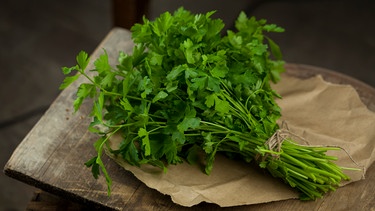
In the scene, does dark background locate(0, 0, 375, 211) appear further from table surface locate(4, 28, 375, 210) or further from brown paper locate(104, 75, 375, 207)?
brown paper locate(104, 75, 375, 207)

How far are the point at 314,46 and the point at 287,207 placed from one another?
67.4 inches

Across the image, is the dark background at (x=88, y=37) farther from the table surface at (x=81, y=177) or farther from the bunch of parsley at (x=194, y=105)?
the bunch of parsley at (x=194, y=105)

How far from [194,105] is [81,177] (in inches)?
13.0

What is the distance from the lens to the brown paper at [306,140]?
145cm

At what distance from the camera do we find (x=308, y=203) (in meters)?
1.47

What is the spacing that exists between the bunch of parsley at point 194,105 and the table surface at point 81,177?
0.14 feet

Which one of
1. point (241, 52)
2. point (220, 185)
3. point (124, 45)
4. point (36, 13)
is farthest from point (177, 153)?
point (36, 13)

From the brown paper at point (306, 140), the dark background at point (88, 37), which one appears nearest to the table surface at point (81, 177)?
the brown paper at point (306, 140)

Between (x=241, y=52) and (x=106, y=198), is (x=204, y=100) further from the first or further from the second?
(x=106, y=198)

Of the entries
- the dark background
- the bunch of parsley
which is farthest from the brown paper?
the dark background

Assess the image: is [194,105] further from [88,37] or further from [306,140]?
[88,37]

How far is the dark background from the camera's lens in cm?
283

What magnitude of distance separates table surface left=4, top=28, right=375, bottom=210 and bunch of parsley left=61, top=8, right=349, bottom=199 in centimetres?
4

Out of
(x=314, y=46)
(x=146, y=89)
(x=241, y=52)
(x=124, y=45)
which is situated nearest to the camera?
(x=146, y=89)
